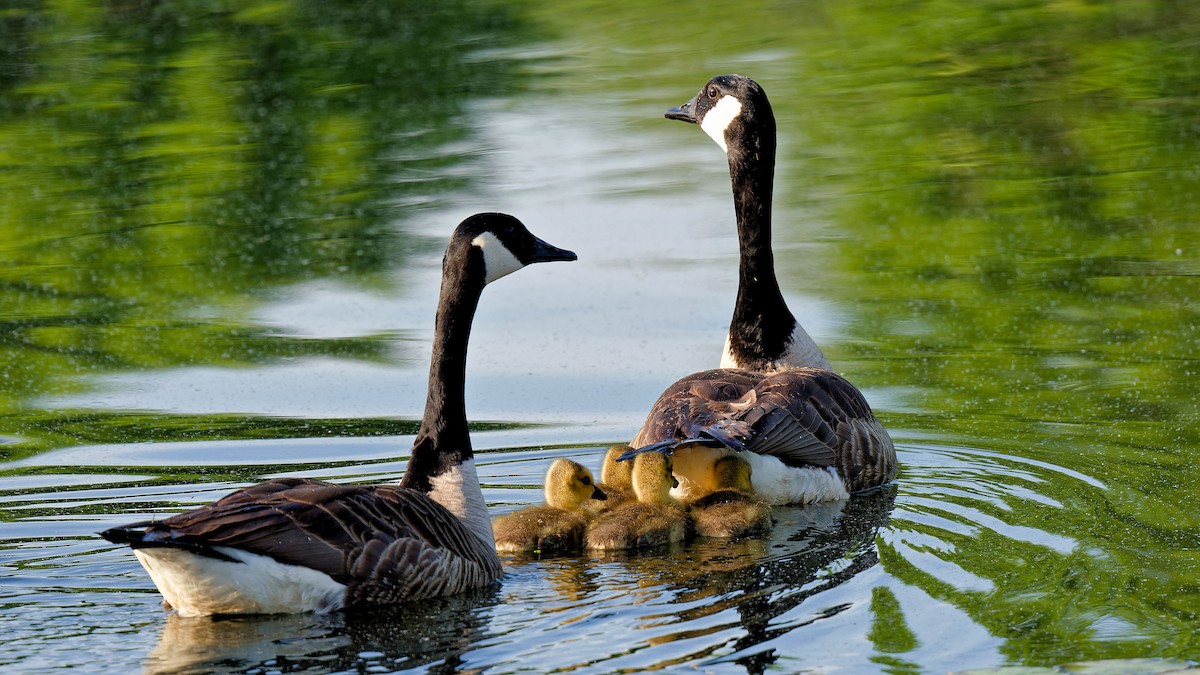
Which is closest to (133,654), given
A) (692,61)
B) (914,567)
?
(914,567)

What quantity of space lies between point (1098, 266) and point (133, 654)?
10.1 metres

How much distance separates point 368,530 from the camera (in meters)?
7.84

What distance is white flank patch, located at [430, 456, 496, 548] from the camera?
8.59m

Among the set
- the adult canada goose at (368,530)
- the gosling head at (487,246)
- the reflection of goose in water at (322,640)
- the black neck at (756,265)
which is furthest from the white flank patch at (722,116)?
the reflection of goose in water at (322,640)

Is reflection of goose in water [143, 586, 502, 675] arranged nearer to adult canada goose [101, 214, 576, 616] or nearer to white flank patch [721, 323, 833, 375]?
adult canada goose [101, 214, 576, 616]

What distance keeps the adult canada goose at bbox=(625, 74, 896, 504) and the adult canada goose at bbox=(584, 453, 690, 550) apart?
23 cm

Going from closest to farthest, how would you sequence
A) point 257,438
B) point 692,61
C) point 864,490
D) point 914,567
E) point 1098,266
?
point 914,567 → point 864,490 → point 257,438 → point 1098,266 → point 692,61

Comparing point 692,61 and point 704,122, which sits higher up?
point 692,61

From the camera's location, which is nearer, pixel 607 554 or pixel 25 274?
pixel 607 554

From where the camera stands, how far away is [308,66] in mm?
25188

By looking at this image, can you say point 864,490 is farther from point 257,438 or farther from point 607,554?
point 257,438

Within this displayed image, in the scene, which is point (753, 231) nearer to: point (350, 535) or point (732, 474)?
point (732, 474)

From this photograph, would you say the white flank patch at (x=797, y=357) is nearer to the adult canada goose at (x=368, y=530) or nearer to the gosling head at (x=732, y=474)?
the gosling head at (x=732, y=474)

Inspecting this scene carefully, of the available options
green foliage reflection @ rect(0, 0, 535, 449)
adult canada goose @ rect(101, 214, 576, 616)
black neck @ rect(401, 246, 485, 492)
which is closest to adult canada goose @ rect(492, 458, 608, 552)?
adult canada goose @ rect(101, 214, 576, 616)
